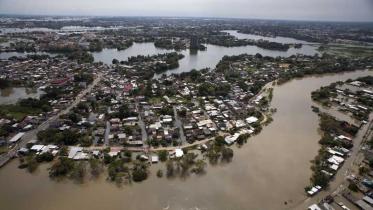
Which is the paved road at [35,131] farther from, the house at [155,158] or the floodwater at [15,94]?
the house at [155,158]

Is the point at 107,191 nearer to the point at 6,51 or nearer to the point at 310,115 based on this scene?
the point at 310,115

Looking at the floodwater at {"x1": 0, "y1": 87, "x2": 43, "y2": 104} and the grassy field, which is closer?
the grassy field

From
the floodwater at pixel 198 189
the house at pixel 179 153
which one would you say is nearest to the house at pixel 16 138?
the floodwater at pixel 198 189

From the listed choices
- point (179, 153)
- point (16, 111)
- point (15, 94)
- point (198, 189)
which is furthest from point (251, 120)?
point (15, 94)

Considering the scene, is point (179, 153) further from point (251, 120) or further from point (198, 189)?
point (251, 120)

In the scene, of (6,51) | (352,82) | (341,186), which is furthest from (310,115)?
(6,51)

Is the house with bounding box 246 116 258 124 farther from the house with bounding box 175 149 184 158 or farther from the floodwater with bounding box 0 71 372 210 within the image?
the house with bounding box 175 149 184 158

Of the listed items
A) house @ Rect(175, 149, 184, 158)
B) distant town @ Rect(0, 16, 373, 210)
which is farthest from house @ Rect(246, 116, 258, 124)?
house @ Rect(175, 149, 184, 158)
